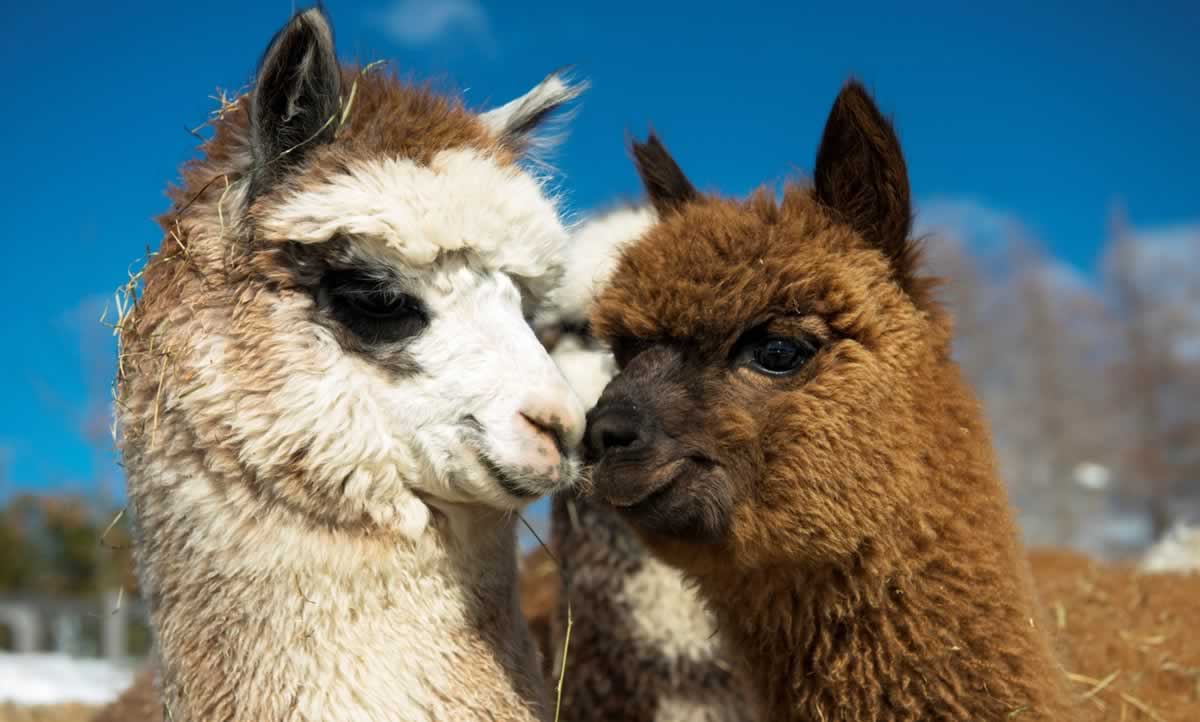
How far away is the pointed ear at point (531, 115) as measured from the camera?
3.29 m

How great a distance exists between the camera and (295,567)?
8.48 ft

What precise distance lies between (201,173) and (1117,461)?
2861 centimetres

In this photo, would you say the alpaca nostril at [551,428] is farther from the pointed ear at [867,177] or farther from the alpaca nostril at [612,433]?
the pointed ear at [867,177]

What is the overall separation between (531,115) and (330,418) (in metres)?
1.33

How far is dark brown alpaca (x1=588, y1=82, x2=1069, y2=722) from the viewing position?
9.28 ft

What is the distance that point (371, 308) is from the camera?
2645mm

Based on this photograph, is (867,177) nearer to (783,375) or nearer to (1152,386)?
(783,375)

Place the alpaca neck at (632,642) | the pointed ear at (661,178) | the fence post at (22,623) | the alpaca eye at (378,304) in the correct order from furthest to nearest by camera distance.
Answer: the fence post at (22,623) < the alpaca neck at (632,642) < the pointed ear at (661,178) < the alpaca eye at (378,304)

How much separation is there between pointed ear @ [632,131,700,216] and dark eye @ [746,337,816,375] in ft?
2.96

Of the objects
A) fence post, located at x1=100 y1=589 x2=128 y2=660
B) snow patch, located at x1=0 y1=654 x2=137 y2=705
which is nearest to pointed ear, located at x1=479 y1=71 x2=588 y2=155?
snow patch, located at x1=0 y1=654 x2=137 y2=705

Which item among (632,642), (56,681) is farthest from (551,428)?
(56,681)

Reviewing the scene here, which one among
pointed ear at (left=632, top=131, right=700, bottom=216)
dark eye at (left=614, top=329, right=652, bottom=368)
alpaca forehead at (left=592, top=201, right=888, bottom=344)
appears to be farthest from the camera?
pointed ear at (left=632, top=131, right=700, bottom=216)

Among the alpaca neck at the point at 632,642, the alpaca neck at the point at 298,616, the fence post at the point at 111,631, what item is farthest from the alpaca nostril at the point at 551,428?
the fence post at the point at 111,631

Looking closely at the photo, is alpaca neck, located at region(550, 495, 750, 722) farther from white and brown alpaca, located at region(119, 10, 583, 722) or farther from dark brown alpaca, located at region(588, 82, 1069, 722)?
white and brown alpaca, located at region(119, 10, 583, 722)
